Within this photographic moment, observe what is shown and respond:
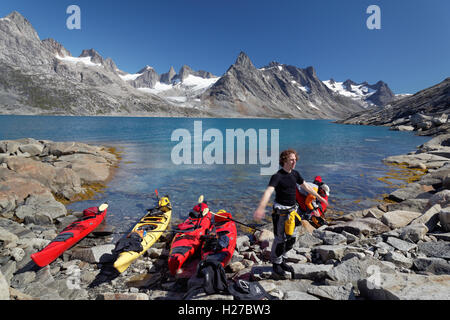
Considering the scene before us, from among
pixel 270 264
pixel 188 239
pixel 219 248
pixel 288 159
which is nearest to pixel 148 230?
pixel 188 239

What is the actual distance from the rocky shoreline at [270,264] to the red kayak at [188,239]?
0.53m

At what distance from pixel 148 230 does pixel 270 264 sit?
5480 mm

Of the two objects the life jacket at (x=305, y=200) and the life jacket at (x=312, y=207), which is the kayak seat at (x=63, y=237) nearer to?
the life jacket at (x=305, y=200)

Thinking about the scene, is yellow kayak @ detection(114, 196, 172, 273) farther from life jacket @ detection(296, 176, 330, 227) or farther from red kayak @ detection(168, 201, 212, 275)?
life jacket @ detection(296, 176, 330, 227)

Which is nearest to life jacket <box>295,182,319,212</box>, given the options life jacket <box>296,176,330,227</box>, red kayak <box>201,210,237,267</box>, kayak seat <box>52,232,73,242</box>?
life jacket <box>296,176,330,227</box>

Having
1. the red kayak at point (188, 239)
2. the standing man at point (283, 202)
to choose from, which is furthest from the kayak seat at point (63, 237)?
the standing man at point (283, 202)

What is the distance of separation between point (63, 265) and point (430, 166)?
30.9 meters

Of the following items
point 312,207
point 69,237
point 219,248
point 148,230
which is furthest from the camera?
point 312,207

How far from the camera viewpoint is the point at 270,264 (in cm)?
734

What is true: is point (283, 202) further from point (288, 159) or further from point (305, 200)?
point (305, 200)
